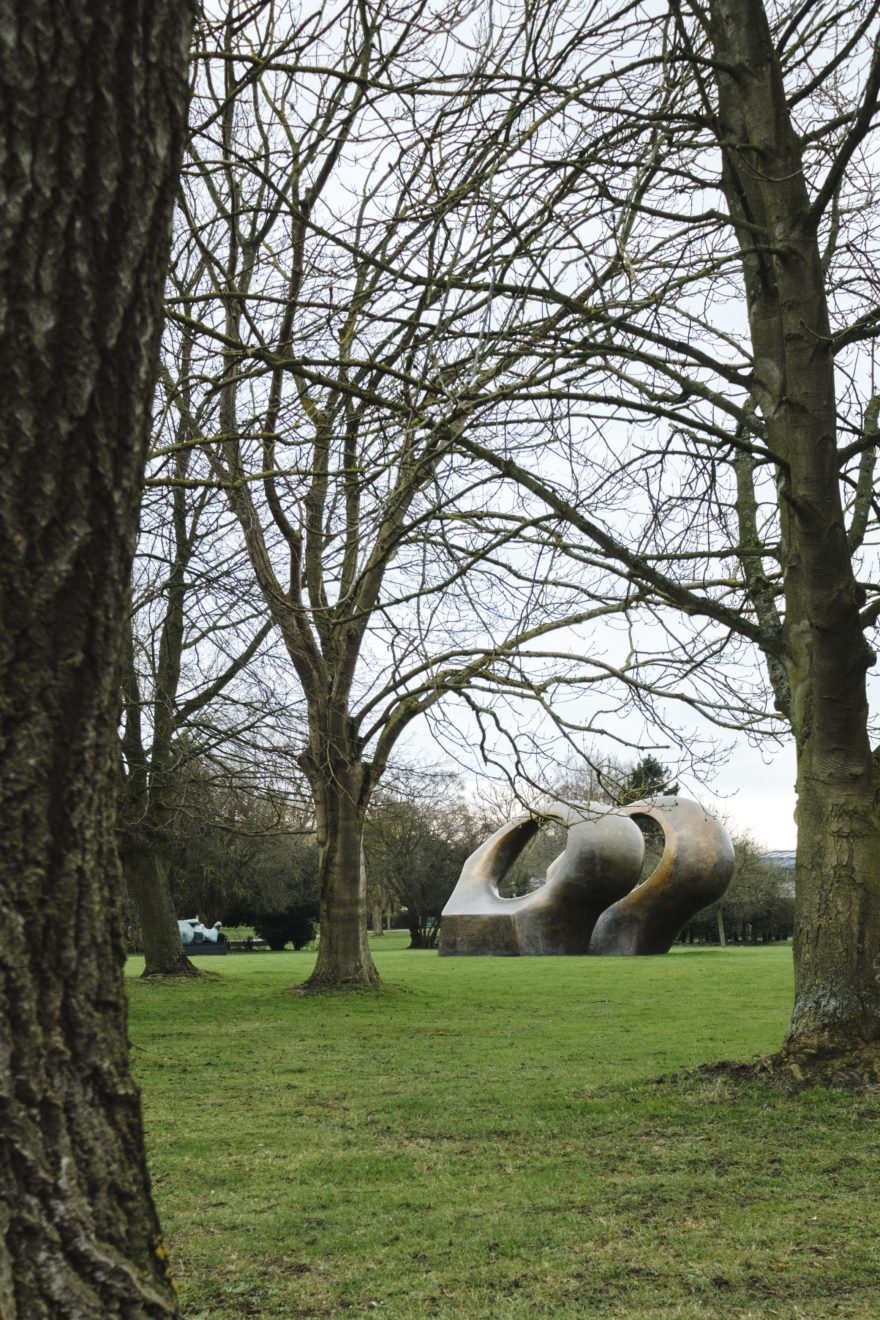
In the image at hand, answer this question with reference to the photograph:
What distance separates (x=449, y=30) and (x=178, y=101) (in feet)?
17.0

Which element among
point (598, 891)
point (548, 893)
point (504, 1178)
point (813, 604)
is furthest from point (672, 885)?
point (504, 1178)


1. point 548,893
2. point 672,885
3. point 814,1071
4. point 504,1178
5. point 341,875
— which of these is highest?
point 341,875

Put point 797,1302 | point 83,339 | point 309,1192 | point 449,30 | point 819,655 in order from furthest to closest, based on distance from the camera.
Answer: point 819,655, point 449,30, point 309,1192, point 797,1302, point 83,339

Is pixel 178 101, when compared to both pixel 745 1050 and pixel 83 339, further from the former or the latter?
pixel 745 1050

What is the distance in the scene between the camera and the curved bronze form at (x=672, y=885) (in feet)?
81.1

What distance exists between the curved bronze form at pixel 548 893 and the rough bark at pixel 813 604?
16.9 metres

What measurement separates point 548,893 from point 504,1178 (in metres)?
21.1

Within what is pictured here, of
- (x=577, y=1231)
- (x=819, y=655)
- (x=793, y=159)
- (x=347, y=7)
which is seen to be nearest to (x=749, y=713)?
(x=819, y=655)

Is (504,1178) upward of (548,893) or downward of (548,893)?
downward

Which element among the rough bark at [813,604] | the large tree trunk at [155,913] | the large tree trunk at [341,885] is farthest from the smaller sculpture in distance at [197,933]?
the rough bark at [813,604]

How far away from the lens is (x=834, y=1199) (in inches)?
204

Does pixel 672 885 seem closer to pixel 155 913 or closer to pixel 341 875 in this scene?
pixel 341 875

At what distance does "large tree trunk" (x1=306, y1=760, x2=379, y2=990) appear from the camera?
16156mm

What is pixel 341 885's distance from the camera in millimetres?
16172
